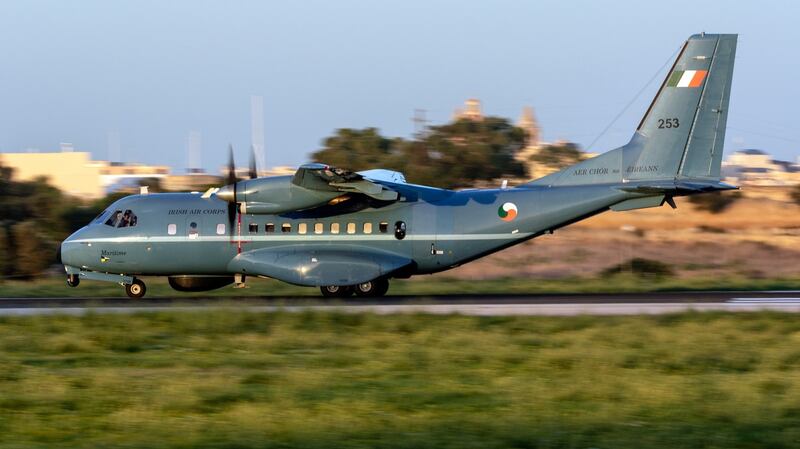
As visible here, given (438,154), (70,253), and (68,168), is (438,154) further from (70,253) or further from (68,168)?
(68,168)

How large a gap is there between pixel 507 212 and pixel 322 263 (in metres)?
4.44

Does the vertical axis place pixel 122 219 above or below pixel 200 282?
above

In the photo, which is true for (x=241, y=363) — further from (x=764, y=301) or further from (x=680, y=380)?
(x=764, y=301)

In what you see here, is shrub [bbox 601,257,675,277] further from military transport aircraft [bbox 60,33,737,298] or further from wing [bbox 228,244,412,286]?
wing [bbox 228,244,412,286]

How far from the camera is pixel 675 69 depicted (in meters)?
22.7

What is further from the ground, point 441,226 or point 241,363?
point 441,226

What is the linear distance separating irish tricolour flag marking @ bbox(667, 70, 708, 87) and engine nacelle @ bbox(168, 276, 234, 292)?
1170 cm

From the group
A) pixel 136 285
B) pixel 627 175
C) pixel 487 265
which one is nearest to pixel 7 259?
pixel 136 285

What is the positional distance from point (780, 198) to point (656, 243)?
18.9ft

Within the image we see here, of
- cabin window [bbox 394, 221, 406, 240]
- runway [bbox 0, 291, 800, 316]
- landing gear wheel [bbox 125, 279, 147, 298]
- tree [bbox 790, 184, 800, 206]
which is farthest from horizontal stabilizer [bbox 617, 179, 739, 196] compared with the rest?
tree [bbox 790, 184, 800, 206]

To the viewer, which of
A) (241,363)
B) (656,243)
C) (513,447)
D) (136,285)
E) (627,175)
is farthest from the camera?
(656,243)

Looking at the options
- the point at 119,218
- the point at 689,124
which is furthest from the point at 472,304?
the point at 119,218

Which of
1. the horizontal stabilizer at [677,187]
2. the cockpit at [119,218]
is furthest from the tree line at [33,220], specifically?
the horizontal stabilizer at [677,187]

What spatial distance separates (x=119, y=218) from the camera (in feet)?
79.9
